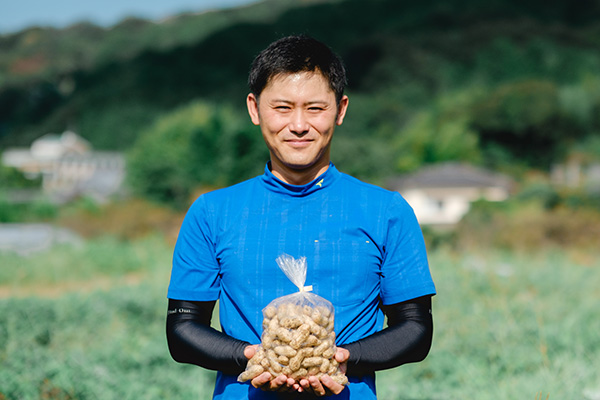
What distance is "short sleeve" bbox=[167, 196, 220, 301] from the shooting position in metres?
1.82

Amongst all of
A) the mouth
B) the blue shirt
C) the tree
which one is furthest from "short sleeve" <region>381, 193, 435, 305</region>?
the tree

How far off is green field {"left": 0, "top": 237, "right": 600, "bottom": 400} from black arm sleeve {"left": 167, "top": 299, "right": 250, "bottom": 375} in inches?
48.1

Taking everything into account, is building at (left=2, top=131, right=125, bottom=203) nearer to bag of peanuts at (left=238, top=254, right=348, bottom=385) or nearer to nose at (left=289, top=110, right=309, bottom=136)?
nose at (left=289, top=110, right=309, bottom=136)

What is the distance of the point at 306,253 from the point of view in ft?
5.76

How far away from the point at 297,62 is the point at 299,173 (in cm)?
33

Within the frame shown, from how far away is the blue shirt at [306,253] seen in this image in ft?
5.81

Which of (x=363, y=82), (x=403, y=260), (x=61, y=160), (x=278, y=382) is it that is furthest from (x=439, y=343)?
(x=61, y=160)

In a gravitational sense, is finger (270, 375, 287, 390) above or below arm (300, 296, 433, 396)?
below

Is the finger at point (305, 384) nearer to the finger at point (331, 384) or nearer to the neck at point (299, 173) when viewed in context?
the finger at point (331, 384)

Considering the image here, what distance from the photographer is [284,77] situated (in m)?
1.84

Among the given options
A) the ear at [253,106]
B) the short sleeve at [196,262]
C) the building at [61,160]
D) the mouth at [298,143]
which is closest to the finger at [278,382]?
the short sleeve at [196,262]

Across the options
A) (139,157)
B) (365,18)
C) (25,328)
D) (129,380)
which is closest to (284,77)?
(129,380)

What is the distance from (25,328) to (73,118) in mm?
112787

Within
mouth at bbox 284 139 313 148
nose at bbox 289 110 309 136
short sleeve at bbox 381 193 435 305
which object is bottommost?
short sleeve at bbox 381 193 435 305
